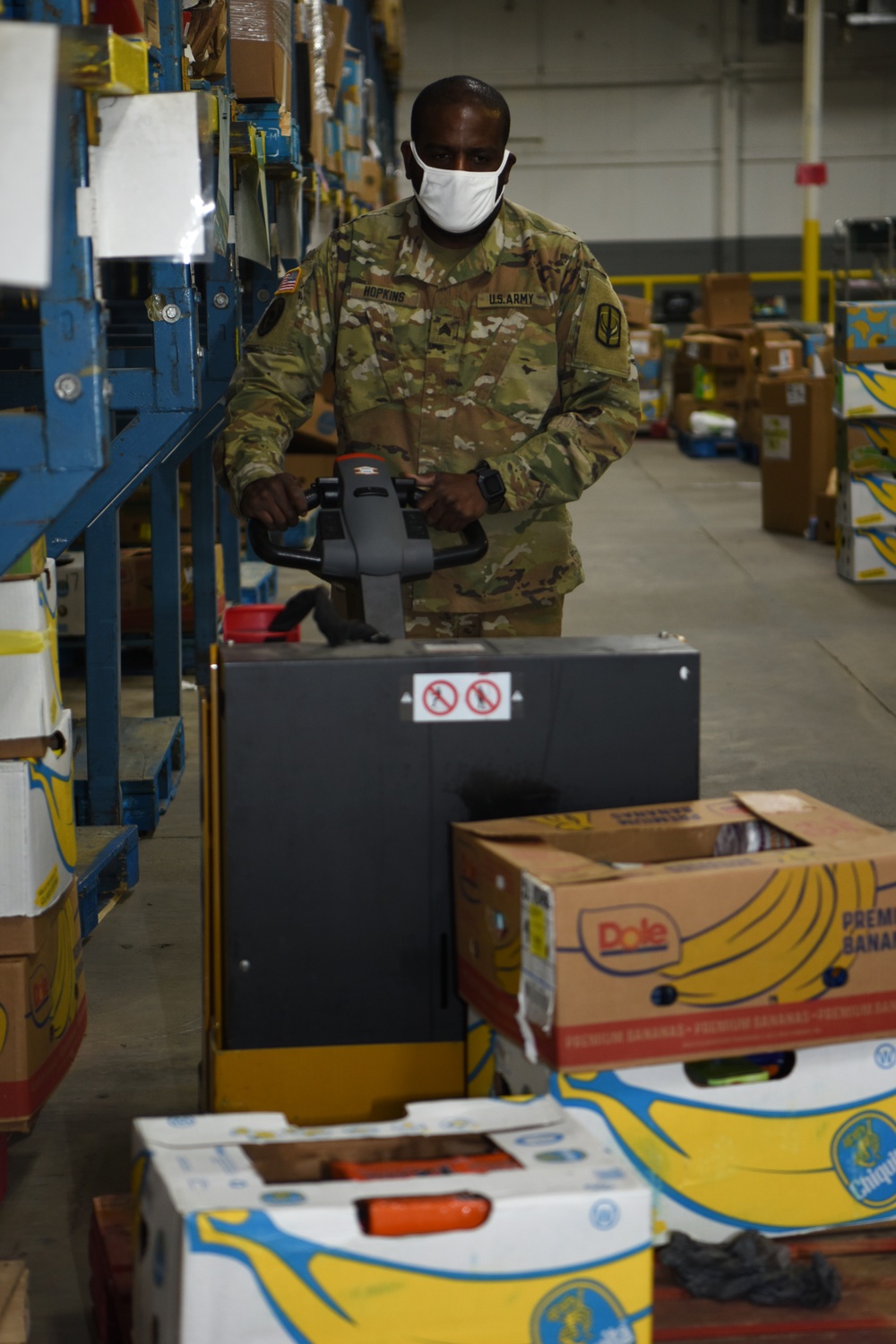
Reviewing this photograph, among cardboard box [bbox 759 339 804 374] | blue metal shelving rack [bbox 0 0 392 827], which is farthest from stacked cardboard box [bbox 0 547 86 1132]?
cardboard box [bbox 759 339 804 374]

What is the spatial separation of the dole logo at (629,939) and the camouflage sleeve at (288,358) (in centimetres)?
118

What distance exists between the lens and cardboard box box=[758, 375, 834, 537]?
8.39 m

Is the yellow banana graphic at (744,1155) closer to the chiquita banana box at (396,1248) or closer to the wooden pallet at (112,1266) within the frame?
the chiquita banana box at (396,1248)

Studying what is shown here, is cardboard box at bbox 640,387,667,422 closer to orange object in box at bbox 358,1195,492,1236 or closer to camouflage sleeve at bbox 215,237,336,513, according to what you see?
camouflage sleeve at bbox 215,237,336,513

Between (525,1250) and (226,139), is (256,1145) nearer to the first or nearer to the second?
(525,1250)

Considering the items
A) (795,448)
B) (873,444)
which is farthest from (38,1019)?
(795,448)

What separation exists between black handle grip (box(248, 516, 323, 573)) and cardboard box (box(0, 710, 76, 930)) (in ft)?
1.36

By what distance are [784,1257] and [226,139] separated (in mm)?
2966

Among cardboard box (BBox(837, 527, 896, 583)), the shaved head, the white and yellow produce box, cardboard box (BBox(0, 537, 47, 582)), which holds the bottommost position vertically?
cardboard box (BBox(837, 527, 896, 583))

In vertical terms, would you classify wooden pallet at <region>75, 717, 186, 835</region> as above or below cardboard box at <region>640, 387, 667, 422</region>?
below

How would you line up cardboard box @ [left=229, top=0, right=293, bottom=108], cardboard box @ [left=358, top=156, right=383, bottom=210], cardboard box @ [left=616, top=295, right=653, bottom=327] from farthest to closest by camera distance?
cardboard box @ [left=616, top=295, right=653, bottom=327] < cardboard box @ [left=358, top=156, right=383, bottom=210] < cardboard box @ [left=229, top=0, right=293, bottom=108]

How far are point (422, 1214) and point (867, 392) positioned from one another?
648 cm

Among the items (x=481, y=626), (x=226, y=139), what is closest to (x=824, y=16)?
(x=226, y=139)

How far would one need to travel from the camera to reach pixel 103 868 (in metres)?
3.36
